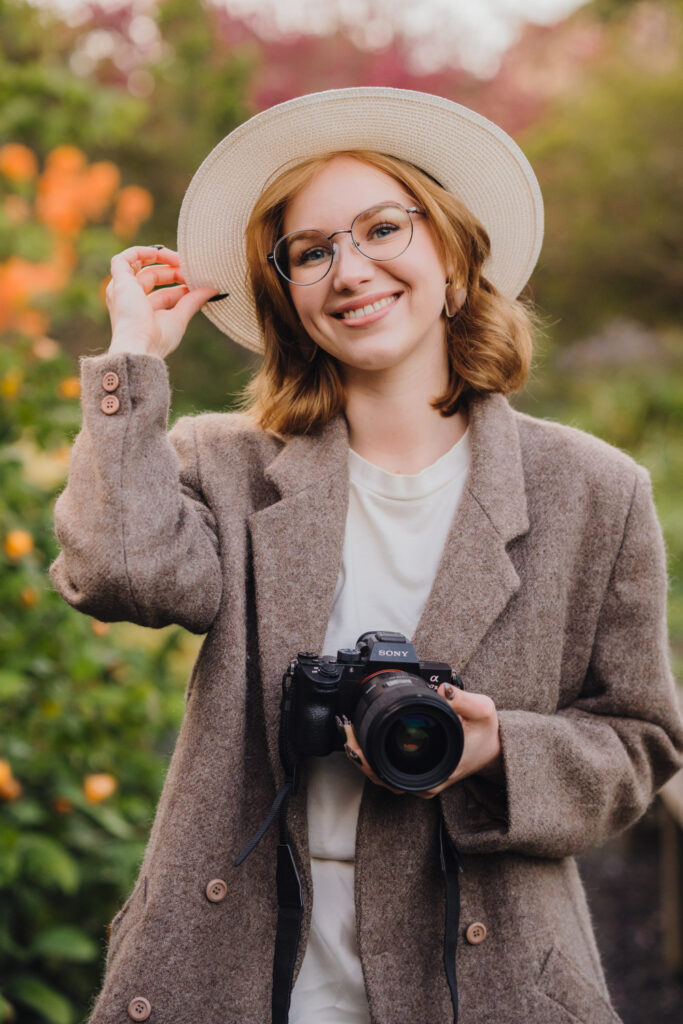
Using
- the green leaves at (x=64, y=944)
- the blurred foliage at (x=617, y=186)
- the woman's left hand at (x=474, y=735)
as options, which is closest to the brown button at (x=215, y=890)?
the woman's left hand at (x=474, y=735)

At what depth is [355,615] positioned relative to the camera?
162 cm

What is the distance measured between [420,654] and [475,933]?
434 mm

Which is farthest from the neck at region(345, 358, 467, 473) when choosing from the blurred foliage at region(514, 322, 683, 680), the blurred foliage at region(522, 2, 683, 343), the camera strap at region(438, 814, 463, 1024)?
the blurred foliage at region(522, 2, 683, 343)

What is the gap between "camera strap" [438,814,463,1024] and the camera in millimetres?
1444

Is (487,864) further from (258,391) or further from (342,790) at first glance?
(258,391)

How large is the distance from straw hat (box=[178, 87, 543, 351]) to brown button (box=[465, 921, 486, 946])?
3.63ft

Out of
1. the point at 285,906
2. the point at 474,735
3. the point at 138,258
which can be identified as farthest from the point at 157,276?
the point at 285,906

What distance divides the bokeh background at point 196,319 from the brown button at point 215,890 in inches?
28.6

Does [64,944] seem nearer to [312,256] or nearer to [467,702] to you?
[467,702]

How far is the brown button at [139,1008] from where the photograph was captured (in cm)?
145

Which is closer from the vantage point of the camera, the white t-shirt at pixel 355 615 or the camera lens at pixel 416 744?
the camera lens at pixel 416 744

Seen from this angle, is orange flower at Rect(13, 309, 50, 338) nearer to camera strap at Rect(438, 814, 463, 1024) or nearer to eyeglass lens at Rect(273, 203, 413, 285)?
eyeglass lens at Rect(273, 203, 413, 285)

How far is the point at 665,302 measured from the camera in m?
8.95

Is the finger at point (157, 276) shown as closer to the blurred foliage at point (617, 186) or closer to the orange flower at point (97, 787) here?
the orange flower at point (97, 787)
